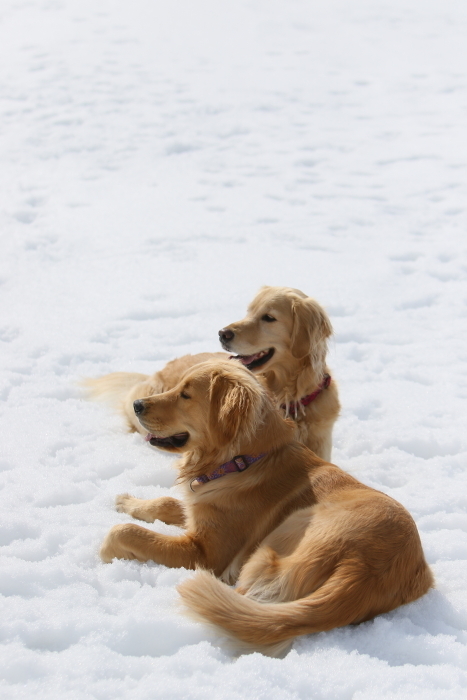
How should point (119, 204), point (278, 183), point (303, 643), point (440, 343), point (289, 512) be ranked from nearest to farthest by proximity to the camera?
point (303, 643)
point (289, 512)
point (440, 343)
point (119, 204)
point (278, 183)

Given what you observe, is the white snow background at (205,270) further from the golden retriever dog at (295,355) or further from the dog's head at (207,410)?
the dog's head at (207,410)

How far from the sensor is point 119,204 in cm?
841

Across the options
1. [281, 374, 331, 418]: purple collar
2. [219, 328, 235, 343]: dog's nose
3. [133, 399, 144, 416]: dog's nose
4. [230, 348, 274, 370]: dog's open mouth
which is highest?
[133, 399, 144, 416]: dog's nose

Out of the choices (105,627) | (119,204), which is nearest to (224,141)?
(119,204)

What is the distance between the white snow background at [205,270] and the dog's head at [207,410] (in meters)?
0.53

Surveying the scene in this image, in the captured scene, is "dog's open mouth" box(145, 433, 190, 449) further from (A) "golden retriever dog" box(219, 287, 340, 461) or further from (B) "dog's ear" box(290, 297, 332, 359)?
(B) "dog's ear" box(290, 297, 332, 359)

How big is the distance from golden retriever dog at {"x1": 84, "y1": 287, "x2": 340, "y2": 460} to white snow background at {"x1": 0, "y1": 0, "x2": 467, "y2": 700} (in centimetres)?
40

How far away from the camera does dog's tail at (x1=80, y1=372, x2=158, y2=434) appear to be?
15.5 ft

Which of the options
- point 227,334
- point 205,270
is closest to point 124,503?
point 227,334

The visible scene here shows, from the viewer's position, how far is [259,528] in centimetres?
335

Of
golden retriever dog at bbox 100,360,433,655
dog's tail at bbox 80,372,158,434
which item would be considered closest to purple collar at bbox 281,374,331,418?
golden retriever dog at bbox 100,360,433,655

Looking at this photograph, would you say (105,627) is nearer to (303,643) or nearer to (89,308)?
(303,643)

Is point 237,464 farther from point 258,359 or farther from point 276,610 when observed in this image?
point 258,359

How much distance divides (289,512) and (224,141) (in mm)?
7855
